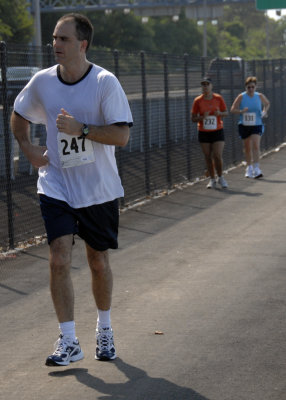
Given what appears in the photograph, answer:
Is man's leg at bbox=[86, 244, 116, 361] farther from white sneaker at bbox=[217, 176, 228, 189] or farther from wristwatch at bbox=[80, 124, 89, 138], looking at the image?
white sneaker at bbox=[217, 176, 228, 189]

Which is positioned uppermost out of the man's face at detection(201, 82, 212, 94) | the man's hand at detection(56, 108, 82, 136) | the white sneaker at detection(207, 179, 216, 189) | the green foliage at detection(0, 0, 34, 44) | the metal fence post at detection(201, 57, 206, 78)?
the green foliage at detection(0, 0, 34, 44)

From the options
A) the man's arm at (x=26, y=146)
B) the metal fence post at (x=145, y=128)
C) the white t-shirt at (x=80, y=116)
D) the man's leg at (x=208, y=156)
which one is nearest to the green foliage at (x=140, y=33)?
the man's leg at (x=208, y=156)

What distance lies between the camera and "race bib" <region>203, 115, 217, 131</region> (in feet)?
56.8

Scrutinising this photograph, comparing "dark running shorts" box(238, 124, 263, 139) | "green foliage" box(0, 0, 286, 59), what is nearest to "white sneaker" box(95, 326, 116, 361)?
"dark running shorts" box(238, 124, 263, 139)

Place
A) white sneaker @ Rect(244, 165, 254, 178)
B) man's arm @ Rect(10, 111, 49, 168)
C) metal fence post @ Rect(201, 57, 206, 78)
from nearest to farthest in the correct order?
1. man's arm @ Rect(10, 111, 49, 168)
2. white sneaker @ Rect(244, 165, 254, 178)
3. metal fence post @ Rect(201, 57, 206, 78)

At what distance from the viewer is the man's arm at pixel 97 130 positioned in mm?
Answer: 6176

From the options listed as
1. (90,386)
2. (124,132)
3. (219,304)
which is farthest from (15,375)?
(219,304)

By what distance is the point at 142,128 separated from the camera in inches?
757

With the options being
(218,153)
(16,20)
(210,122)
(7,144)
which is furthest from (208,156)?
(16,20)

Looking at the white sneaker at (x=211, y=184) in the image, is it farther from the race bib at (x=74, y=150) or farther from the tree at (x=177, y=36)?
the tree at (x=177, y=36)

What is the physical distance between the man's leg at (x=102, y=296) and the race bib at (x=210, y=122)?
35.7ft

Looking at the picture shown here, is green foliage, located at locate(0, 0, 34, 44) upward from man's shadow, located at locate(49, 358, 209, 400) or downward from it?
upward

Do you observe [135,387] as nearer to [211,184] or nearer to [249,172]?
[211,184]

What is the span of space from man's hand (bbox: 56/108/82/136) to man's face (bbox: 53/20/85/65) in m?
0.36
